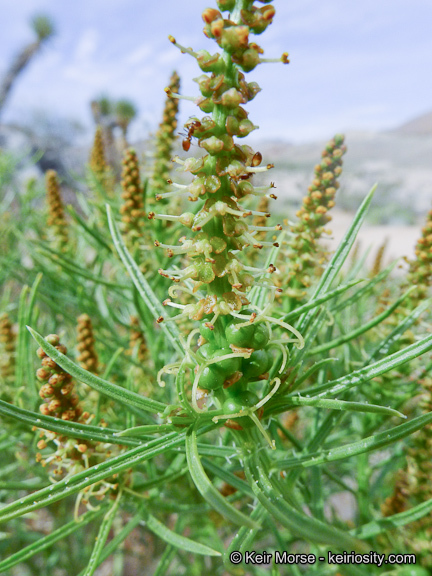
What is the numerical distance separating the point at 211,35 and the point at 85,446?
20.6 inches

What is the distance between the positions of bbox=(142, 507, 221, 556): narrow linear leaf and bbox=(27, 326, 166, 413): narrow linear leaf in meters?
0.22

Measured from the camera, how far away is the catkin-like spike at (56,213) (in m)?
1.20

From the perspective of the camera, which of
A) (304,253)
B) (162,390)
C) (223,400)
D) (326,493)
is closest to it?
(223,400)

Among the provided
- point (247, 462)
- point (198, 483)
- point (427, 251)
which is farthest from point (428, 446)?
point (198, 483)

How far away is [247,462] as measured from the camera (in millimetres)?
489

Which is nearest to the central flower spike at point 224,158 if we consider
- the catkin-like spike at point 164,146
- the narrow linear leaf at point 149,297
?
the narrow linear leaf at point 149,297

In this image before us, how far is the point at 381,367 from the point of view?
425 millimetres

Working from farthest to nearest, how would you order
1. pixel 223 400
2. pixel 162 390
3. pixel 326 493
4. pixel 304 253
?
pixel 326 493 < pixel 162 390 < pixel 304 253 < pixel 223 400

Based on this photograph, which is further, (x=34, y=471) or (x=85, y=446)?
(x=34, y=471)

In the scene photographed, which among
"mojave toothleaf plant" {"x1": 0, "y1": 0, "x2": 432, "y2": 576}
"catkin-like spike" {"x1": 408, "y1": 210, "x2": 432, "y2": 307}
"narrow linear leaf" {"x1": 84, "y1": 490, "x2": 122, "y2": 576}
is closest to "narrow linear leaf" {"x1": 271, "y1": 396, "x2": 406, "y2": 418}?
"mojave toothleaf plant" {"x1": 0, "y1": 0, "x2": 432, "y2": 576}

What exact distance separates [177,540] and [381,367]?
1.32 feet

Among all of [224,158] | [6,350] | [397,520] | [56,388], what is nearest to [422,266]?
[397,520]

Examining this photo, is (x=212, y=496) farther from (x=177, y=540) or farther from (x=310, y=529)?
(x=177, y=540)

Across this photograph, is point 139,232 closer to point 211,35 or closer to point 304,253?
point 304,253
